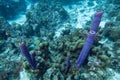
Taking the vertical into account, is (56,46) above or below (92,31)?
below

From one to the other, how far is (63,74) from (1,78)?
222 cm

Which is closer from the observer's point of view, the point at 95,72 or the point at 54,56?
the point at 95,72

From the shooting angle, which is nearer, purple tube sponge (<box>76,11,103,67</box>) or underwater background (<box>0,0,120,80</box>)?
purple tube sponge (<box>76,11,103,67</box>)

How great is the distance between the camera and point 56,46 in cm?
589

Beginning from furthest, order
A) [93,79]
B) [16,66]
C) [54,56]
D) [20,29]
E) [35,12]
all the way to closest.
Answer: [35,12]
[20,29]
[16,66]
[54,56]
[93,79]

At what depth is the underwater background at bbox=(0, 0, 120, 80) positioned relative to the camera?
15.3 feet

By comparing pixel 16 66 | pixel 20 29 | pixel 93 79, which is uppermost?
pixel 20 29

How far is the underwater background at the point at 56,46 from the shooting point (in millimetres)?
4656

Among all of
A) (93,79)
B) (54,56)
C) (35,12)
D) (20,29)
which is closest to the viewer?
(93,79)

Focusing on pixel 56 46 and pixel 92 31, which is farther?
pixel 56 46

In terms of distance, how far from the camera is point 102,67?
4895 millimetres

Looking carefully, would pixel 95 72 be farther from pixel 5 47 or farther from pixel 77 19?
pixel 77 19

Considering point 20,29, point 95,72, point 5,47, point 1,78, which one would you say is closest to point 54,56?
point 95,72

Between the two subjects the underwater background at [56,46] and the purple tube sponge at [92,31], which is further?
the underwater background at [56,46]
